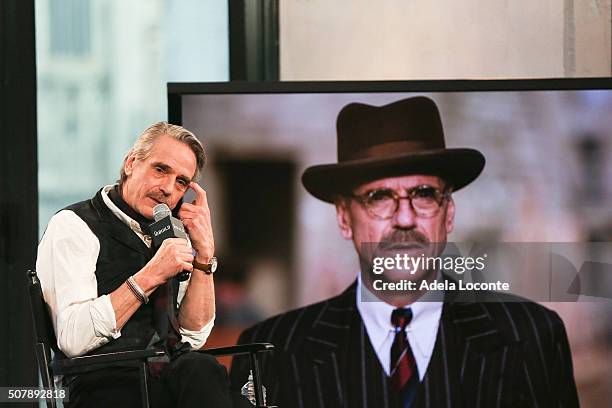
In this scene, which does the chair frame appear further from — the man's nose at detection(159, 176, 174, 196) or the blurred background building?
the blurred background building

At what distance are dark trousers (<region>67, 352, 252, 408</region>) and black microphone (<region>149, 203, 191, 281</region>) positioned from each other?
26 cm

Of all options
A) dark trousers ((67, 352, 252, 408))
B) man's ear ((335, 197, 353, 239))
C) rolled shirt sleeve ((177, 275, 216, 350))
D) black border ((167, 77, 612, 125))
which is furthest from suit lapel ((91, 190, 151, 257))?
man's ear ((335, 197, 353, 239))

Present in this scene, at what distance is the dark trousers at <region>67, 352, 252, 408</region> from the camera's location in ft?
9.76

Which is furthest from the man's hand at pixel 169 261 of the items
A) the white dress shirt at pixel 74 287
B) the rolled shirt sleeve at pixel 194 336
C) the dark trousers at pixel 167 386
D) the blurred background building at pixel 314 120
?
the blurred background building at pixel 314 120

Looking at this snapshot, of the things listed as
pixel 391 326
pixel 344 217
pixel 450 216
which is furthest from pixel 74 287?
pixel 450 216

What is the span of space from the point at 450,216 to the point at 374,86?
2.07ft

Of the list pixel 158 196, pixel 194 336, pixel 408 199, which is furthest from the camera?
pixel 408 199

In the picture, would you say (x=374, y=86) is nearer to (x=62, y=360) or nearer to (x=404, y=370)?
(x=404, y=370)

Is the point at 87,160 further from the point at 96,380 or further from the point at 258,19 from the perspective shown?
the point at 96,380

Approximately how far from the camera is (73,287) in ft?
9.86

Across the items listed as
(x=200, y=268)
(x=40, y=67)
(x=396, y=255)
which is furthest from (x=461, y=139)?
(x=40, y=67)

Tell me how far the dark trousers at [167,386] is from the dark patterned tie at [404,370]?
1521 mm

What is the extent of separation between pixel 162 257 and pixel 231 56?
2.29 metres

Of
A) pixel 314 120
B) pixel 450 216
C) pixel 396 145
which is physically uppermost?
pixel 314 120
